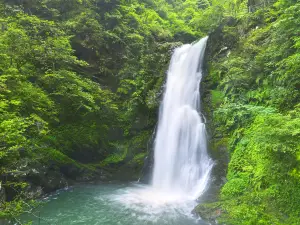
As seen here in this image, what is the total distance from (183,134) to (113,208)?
19.4 feet

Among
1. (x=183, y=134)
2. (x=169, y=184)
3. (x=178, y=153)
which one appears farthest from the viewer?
(x=183, y=134)

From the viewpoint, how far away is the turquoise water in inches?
336

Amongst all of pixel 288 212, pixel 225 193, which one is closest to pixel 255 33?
pixel 225 193

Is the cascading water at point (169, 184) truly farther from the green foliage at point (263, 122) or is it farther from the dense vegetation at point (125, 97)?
the green foliage at point (263, 122)

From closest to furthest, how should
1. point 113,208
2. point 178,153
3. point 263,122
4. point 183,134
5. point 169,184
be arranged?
point 263,122 → point 113,208 → point 169,184 → point 178,153 → point 183,134

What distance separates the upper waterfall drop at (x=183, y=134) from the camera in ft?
39.4

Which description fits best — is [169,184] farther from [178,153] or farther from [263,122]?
[263,122]

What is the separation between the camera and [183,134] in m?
14.0

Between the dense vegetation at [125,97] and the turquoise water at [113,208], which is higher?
the dense vegetation at [125,97]

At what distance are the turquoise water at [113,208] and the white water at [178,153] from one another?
4 centimetres

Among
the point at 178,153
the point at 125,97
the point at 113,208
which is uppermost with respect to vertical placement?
the point at 125,97

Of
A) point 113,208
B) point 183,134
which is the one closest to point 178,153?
point 183,134

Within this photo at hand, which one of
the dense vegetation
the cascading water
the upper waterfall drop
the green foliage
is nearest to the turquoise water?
the cascading water

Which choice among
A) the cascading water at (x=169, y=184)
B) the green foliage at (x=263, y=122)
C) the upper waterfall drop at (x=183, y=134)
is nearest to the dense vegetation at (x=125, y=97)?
the green foliage at (x=263, y=122)
